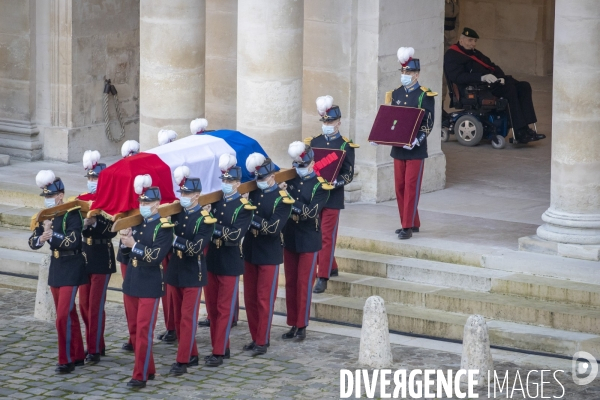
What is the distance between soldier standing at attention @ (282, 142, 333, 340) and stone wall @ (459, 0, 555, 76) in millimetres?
12271

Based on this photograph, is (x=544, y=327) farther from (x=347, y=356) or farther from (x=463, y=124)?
(x=463, y=124)

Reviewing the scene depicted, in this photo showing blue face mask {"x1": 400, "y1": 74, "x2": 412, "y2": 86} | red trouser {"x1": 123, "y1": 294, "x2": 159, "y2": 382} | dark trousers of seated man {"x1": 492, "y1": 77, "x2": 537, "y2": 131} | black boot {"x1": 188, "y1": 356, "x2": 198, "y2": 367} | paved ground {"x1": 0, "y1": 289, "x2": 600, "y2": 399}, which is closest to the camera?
paved ground {"x1": 0, "y1": 289, "x2": 600, "y2": 399}

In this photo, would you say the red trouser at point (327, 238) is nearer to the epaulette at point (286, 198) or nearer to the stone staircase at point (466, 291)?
the stone staircase at point (466, 291)

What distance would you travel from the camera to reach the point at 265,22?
49.3 ft

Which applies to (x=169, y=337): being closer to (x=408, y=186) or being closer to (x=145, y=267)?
(x=145, y=267)

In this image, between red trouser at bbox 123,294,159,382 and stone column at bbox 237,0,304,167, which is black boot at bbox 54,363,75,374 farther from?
stone column at bbox 237,0,304,167

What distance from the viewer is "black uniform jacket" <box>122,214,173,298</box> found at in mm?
11695

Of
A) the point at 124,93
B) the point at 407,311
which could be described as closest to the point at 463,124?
the point at 124,93

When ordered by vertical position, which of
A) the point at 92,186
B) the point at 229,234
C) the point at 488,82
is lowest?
the point at 229,234

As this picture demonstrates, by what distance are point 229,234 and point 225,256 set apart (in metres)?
0.23

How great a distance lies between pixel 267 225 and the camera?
1245cm

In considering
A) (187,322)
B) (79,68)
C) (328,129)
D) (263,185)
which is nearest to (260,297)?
(187,322)

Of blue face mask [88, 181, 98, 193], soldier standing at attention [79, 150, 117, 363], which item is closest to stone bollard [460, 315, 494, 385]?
soldier standing at attention [79, 150, 117, 363]

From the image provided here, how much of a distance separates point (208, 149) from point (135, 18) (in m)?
5.86
